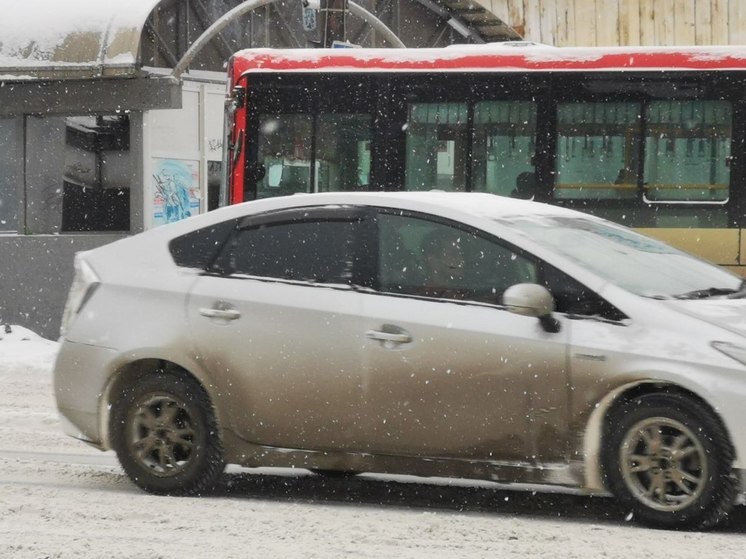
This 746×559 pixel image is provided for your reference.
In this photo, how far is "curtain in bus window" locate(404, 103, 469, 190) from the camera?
15.4 metres

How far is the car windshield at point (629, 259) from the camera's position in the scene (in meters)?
7.22

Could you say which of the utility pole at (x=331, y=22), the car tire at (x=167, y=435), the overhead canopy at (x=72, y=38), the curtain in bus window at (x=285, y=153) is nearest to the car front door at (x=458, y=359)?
the car tire at (x=167, y=435)

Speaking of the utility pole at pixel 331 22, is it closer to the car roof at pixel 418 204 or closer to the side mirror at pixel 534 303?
the car roof at pixel 418 204

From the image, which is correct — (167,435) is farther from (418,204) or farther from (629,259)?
(629,259)

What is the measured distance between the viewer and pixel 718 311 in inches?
277

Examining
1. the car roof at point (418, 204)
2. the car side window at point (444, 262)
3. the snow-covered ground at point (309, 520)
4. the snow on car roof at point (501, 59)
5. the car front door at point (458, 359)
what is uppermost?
the snow on car roof at point (501, 59)

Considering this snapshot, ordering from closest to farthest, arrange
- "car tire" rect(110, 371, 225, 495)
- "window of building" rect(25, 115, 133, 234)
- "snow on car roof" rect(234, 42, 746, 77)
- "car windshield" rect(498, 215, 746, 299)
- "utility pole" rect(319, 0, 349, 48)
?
"car windshield" rect(498, 215, 746, 299) → "car tire" rect(110, 371, 225, 495) → "snow on car roof" rect(234, 42, 746, 77) → "utility pole" rect(319, 0, 349, 48) → "window of building" rect(25, 115, 133, 234)

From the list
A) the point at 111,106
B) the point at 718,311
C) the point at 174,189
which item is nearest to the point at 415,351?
the point at 718,311

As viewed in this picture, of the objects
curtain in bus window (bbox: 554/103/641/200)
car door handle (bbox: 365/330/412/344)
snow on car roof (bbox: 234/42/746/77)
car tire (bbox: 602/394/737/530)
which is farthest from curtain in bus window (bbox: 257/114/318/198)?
car tire (bbox: 602/394/737/530)

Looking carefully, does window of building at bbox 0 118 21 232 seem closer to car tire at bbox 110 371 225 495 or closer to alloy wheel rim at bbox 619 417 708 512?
car tire at bbox 110 371 225 495

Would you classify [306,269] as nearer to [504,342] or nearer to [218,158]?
[504,342]

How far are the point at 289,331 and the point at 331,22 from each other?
37.9 ft

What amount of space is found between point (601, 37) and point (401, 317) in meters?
17.3

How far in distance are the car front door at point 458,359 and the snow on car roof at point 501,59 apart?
784cm
